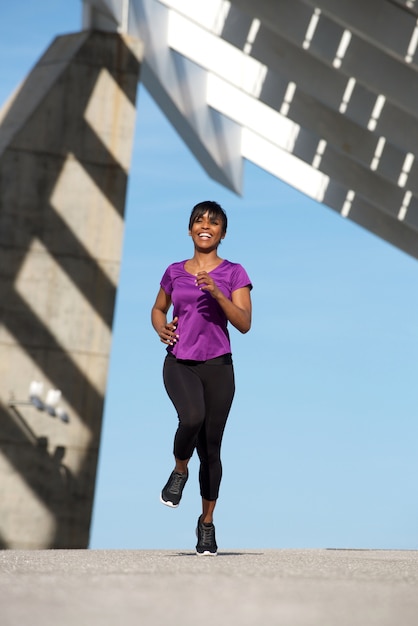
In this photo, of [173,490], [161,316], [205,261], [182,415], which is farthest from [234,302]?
Answer: [173,490]

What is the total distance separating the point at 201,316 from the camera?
7.02m

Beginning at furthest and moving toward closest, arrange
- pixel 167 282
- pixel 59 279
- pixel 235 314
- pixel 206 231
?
pixel 59 279 < pixel 167 282 < pixel 206 231 < pixel 235 314

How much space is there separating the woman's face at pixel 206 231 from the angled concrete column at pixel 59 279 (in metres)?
11.7

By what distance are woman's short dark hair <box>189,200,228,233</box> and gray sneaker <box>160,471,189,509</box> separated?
140 cm

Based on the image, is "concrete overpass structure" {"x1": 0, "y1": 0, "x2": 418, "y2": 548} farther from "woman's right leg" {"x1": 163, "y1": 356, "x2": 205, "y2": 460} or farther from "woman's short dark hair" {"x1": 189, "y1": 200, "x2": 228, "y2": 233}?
"woman's right leg" {"x1": 163, "y1": 356, "x2": 205, "y2": 460}

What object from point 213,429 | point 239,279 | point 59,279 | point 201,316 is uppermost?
point 239,279

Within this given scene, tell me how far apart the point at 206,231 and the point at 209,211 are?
0.12 meters

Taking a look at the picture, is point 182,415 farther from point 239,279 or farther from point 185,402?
point 239,279

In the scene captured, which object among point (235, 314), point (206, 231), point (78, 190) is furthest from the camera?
point (78, 190)

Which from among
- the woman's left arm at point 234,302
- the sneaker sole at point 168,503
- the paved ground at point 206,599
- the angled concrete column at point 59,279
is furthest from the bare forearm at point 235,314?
the angled concrete column at point 59,279

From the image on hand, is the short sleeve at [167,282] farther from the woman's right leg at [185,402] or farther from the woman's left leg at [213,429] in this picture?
the woman's left leg at [213,429]

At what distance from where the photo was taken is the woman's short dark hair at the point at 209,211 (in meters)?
7.16

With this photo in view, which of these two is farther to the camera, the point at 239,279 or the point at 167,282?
the point at 167,282

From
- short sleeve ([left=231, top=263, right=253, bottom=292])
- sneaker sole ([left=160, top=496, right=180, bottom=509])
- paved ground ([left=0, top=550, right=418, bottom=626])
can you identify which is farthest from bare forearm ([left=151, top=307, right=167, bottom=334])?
paved ground ([left=0, top=550, right=418, bottom=626])
